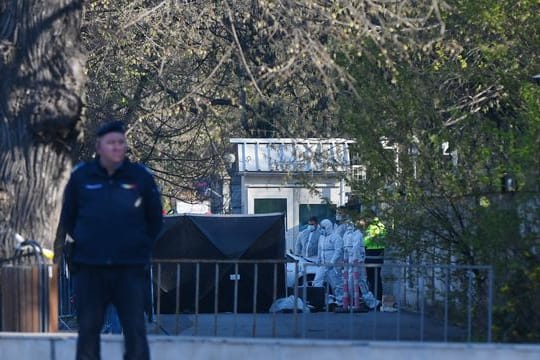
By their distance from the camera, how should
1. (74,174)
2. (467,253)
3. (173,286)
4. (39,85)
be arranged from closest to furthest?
(74,174) → (39,85) → (467,253) → (173,286)

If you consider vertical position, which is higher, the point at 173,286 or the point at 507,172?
the point at 507,172

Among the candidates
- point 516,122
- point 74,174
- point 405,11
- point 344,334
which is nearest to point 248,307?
point 344,334

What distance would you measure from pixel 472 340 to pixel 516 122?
2.61 metres

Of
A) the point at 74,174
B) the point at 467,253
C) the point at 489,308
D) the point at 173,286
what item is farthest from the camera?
the point at 173,286

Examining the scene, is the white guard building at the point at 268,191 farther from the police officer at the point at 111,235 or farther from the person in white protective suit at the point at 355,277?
the police officer at the point at 111,235

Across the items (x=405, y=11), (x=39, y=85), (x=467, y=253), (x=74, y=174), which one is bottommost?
(x=467, y=253)

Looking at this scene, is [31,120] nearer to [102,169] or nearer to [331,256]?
[102,169]

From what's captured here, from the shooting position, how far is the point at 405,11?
1411 centimetres

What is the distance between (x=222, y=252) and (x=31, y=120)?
10288 mm

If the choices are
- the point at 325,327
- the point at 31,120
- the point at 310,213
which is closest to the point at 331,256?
the point at 310,213

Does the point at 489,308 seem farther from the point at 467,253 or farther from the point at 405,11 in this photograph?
the point at 405,11

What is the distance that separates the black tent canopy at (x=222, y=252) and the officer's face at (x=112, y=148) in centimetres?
1171

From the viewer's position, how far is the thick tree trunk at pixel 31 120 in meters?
9.59

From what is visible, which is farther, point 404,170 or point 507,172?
point 404,170
